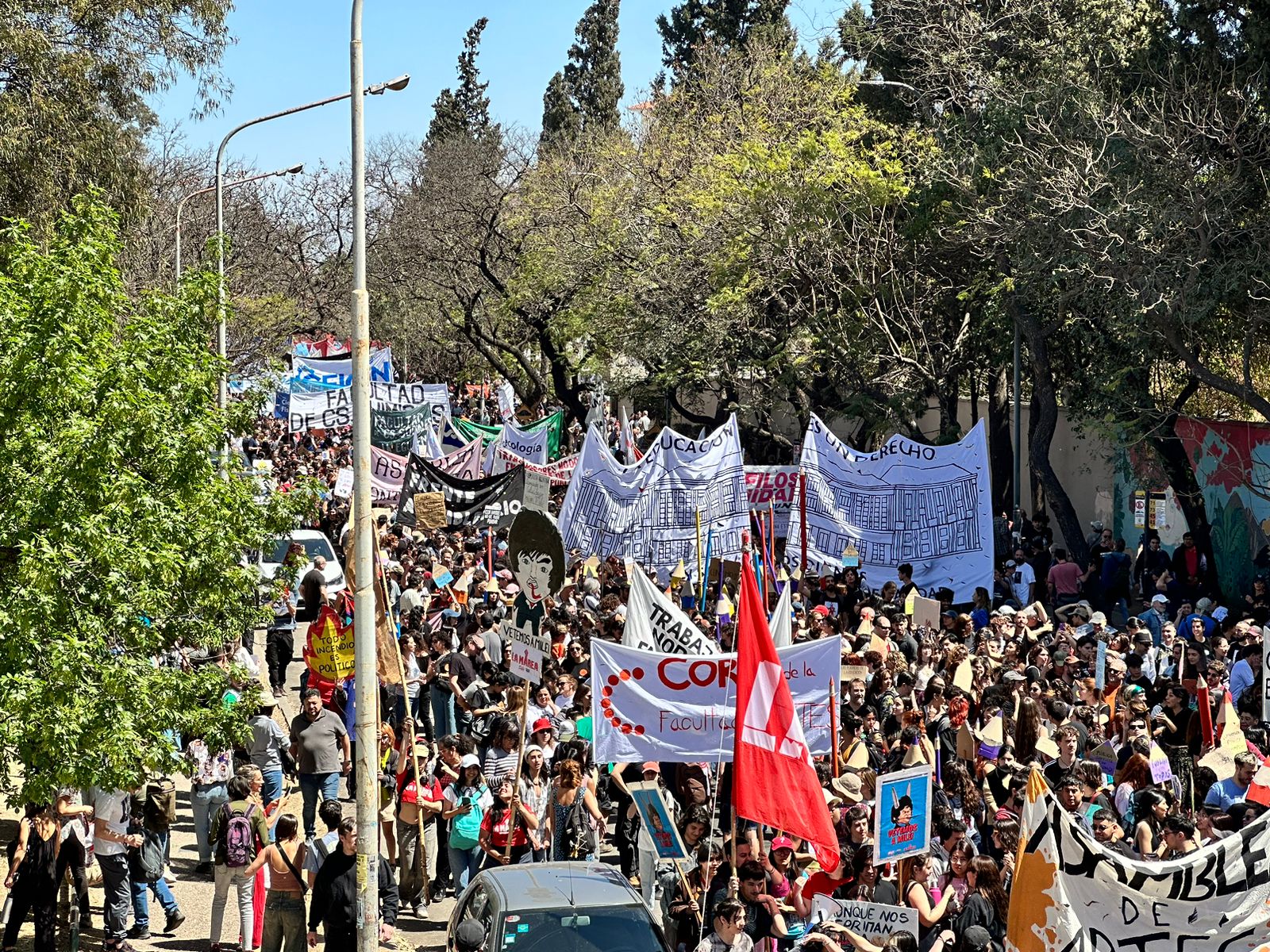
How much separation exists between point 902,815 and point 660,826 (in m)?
1.89

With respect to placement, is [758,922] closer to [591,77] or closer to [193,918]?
[193,918]

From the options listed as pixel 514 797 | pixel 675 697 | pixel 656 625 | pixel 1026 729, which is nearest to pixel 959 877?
pixel 675 697

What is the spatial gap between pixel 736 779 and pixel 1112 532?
21.5 metres

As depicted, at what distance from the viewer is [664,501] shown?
22.2 meters

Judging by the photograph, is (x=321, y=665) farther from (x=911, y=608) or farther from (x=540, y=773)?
(x=911, y=608)

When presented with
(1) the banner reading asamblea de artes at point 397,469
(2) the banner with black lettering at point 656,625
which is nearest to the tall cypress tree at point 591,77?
(1) the banner reading asamblea de artes at point 397,469

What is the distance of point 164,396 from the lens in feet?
40.1

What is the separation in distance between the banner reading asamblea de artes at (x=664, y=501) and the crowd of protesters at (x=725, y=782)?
2960mm

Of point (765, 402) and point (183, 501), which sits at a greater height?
point (765, 402)

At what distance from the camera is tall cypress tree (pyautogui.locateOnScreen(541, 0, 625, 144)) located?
252 ft

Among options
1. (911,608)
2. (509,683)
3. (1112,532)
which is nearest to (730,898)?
(509,683)

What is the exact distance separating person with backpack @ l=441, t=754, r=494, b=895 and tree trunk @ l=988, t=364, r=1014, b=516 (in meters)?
21.3

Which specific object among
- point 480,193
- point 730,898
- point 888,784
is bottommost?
point 730,898

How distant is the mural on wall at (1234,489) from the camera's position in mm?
23859
